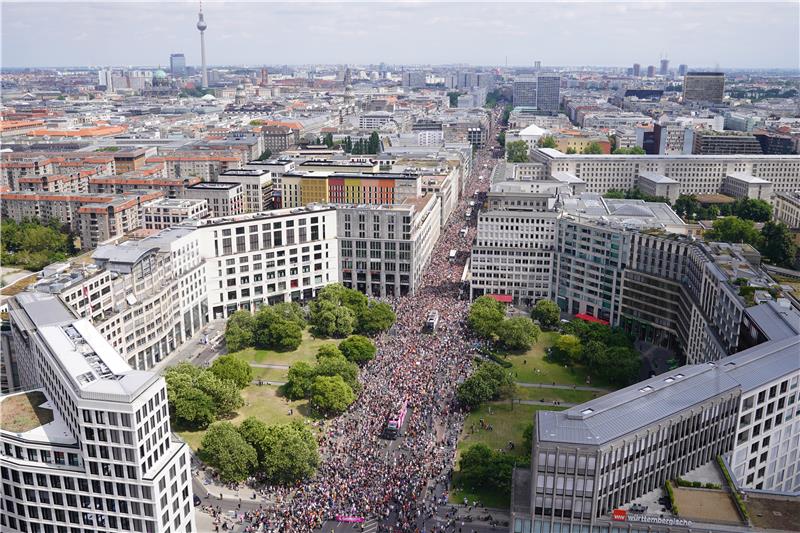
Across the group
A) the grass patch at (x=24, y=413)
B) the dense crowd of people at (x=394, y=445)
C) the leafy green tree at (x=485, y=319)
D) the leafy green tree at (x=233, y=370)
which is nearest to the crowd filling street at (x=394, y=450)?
the dense crowd of people at (x=394, y=445)

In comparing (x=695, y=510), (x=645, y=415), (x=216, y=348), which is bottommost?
(x=216, y=348)

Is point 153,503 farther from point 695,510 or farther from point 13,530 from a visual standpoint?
point 695,510

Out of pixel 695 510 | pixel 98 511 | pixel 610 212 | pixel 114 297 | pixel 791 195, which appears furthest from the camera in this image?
pixel 791 195

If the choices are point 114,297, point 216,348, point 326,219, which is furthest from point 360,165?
point 114,297

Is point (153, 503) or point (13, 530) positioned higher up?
point (153, 503)

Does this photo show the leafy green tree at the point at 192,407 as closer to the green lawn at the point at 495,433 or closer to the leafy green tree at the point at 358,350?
the leafy green tree at the point at 358,350

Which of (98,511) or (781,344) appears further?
(781,344)
